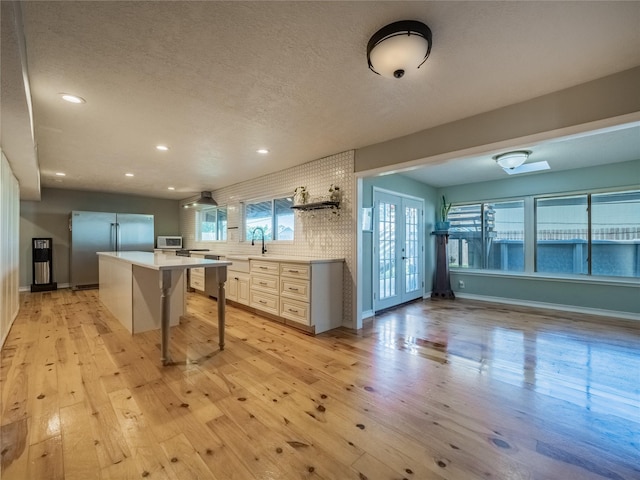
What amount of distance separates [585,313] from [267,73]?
19.1 feet

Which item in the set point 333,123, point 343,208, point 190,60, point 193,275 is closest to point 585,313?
point 343,208

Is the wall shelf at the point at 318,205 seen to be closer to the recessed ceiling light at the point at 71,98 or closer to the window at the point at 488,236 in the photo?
the recessed ceiling light at the point at 71,98

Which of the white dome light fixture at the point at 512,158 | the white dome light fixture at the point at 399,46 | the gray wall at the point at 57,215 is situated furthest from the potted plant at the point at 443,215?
the gray wall at the point at 57,215

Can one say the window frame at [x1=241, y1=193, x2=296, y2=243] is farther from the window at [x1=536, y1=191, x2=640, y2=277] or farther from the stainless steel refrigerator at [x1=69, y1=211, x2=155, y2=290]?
the window at [x1=536, y1=191, x2=640, y2=277]

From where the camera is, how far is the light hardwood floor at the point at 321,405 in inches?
55.6

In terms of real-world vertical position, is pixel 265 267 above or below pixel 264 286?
above

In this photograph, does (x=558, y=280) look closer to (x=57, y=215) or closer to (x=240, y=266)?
(x=240, y=266)

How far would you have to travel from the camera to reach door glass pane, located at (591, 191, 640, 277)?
4.26m

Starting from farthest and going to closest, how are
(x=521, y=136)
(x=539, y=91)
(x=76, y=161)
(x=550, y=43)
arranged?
1. (x=76, y=161)
2. (x=521, y=136)
3. (x=539, y=91)
4. (x=550, y=43)

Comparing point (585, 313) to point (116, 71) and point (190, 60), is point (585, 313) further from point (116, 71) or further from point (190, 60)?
point (116, 71)

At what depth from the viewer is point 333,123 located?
2.85 meters

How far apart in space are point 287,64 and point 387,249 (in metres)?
3.40

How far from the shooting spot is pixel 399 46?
1.57 meters

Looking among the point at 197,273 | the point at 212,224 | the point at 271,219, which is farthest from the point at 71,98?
the point at 212,224
